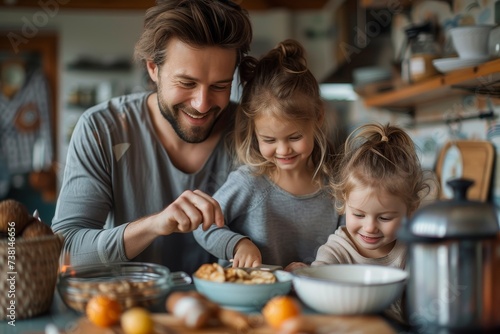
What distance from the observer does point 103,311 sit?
0.92m

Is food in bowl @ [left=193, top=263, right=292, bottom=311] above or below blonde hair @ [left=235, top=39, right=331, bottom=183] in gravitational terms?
below

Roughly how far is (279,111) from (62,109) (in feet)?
13.7

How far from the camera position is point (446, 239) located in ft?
2.77

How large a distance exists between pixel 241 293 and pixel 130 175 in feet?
2.64

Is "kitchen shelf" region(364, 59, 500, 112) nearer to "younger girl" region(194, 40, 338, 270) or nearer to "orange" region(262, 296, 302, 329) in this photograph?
Answer: "younger girl" region(194, 40, 338, 270)

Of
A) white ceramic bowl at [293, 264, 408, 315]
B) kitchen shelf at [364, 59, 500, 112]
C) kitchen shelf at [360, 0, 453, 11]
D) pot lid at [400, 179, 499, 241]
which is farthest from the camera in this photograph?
kitchen shelf at [360, 0, 453, 11]

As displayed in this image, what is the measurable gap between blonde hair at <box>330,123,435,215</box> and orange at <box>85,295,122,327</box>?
26.8 inches

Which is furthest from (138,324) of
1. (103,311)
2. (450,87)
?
(450,87)

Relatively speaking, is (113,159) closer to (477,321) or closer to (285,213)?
(285,213)

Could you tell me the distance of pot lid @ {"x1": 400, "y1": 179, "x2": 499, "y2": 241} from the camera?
32.9 inches

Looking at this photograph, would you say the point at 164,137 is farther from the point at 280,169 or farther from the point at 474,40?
the point at 474,40

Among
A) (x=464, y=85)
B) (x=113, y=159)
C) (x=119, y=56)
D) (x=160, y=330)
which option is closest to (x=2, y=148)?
(x=119, y=56)

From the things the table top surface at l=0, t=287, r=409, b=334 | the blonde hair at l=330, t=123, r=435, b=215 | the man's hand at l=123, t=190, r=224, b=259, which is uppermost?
the blonde hair at l=330, t=123, r=435, b=215

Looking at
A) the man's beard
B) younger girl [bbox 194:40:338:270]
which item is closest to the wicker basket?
younger girl [bbox 194:40:338:270]
